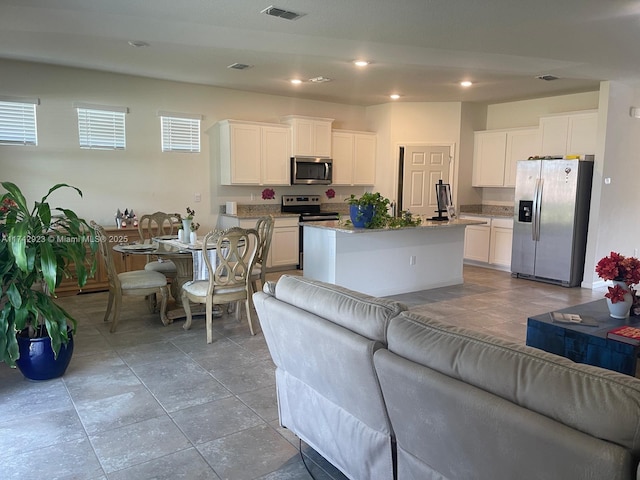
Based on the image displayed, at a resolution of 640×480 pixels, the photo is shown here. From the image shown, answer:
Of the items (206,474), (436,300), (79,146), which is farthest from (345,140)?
(206,474)

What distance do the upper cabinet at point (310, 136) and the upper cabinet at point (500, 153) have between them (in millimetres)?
2643

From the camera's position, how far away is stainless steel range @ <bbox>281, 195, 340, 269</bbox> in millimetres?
7423

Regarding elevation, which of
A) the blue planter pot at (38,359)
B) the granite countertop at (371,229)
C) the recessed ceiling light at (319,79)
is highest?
the recessed ceiling light at (319,79)

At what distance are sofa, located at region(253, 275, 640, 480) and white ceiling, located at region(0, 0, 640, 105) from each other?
98.0 inches

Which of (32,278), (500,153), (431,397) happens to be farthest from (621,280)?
(500,153)

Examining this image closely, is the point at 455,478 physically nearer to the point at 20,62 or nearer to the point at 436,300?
the point at 436,300

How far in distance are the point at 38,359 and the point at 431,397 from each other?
9.51 feet

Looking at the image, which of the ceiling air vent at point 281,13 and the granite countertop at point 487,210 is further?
the granite countertop at point 487,210

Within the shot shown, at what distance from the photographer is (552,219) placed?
6547 mm

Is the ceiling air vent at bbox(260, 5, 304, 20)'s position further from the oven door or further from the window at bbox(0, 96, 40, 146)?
the oven door

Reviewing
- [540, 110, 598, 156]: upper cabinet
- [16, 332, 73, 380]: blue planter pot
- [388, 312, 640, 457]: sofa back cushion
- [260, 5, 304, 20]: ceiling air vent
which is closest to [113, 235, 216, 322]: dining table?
[16, 332, 73, 380]: blue planter pot

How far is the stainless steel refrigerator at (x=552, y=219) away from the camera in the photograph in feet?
20.7

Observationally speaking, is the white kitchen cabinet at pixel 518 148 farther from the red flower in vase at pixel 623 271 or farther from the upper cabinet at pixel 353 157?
the red flower in vase at pixel 623 271

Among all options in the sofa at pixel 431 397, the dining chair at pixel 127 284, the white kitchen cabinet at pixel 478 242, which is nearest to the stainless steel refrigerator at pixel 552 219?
the white kitchen cabinet at pixel 478 242
